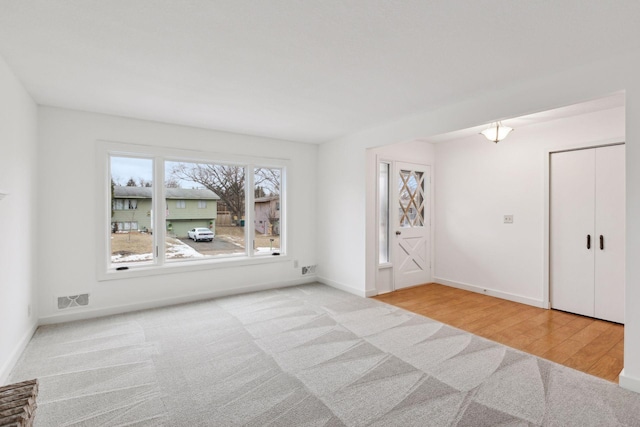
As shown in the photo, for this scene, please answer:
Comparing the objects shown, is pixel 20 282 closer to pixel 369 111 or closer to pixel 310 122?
pixel 310 122

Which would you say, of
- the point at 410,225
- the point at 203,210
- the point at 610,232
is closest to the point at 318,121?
the point at 203,210

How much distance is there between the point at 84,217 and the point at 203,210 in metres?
1.46

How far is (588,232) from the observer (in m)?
3.91

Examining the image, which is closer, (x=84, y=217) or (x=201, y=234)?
(x=84, y=217)

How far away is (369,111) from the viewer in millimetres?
3764

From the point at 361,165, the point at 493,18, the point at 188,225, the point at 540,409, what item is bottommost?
the point at 540,409

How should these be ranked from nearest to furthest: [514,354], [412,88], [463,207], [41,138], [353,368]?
[353,368]
[514,354]
[412,88]
[41,138]
[463,207]

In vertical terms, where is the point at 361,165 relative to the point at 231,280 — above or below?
above

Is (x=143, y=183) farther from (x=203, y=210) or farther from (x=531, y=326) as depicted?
(x=531, y=326)

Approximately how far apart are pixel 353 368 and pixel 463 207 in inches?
147

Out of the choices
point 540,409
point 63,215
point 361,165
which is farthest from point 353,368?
point 63,215

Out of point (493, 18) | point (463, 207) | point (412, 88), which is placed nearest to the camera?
point (493, 18)

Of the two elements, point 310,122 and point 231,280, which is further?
point 231,280

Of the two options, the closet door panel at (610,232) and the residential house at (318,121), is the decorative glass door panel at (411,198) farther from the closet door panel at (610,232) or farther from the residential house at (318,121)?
the closet door panel at (610,232)
